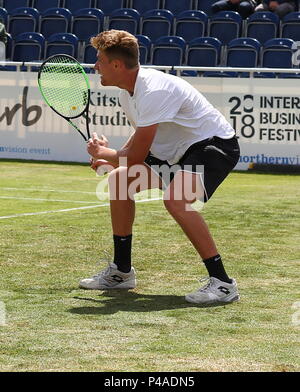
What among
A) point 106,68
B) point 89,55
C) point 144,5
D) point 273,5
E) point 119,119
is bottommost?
point 119,119

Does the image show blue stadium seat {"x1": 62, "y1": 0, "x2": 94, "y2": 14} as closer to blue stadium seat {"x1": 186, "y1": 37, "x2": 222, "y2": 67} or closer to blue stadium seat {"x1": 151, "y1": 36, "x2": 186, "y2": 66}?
blue stadium seat {"x1": 151, "y1": 36, "x2": 186, "y2": 66}

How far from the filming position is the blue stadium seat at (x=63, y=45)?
19.6 m

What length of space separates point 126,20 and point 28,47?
2145 millimetres

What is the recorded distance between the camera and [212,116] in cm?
639

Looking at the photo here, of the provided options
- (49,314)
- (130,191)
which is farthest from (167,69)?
(49,314)

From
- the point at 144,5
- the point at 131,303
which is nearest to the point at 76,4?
the point at 144,5

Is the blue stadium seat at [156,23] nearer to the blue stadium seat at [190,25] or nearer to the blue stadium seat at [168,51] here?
the blue stadium seat at [190,25]

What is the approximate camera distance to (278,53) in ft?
59.8

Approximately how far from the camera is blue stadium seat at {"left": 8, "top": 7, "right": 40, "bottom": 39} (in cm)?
2078

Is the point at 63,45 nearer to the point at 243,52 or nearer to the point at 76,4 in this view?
the point at 76,4

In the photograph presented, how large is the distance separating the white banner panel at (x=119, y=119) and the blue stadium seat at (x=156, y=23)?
10.2ft

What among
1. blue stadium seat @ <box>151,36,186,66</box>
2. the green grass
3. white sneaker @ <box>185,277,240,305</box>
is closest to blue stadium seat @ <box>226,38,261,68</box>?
blue stadium seat @ <box>151,36,186,66</box>

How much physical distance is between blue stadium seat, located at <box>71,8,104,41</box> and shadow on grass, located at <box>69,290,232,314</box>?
1443 cm
